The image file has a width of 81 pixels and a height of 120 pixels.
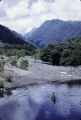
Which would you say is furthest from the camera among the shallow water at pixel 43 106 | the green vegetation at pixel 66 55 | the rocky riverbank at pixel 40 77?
the green vegetation at pixel 66 55

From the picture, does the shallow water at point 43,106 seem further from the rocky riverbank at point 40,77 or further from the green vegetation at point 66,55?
the green vegetation at point 66,55

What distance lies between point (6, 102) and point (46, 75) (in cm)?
5687

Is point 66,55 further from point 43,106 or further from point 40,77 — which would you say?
point 43,106

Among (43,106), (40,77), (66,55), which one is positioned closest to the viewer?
(43,106)

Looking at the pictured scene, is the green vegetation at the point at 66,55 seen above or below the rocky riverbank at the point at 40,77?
above

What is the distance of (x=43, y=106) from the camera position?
74312 millimetres

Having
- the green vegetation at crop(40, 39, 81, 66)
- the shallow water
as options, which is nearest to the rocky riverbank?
the shallow water

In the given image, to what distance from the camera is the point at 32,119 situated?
2416 inches

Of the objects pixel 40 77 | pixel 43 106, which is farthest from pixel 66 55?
pixel 43 106

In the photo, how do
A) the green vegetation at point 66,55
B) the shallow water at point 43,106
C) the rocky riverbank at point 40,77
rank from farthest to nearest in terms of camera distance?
the green vegetation at point 66,55 < the rocky riverbank at point 40,77 < the shallow water at point 43,106

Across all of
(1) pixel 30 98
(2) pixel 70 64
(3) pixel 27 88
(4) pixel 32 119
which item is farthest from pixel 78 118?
(2) pixel 70 64

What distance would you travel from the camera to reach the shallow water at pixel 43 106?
64000mm

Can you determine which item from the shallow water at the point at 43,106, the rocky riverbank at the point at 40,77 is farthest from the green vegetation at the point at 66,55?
the shallow water at the point at 43,106

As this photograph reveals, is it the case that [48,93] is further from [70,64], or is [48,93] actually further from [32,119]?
[70,64]
